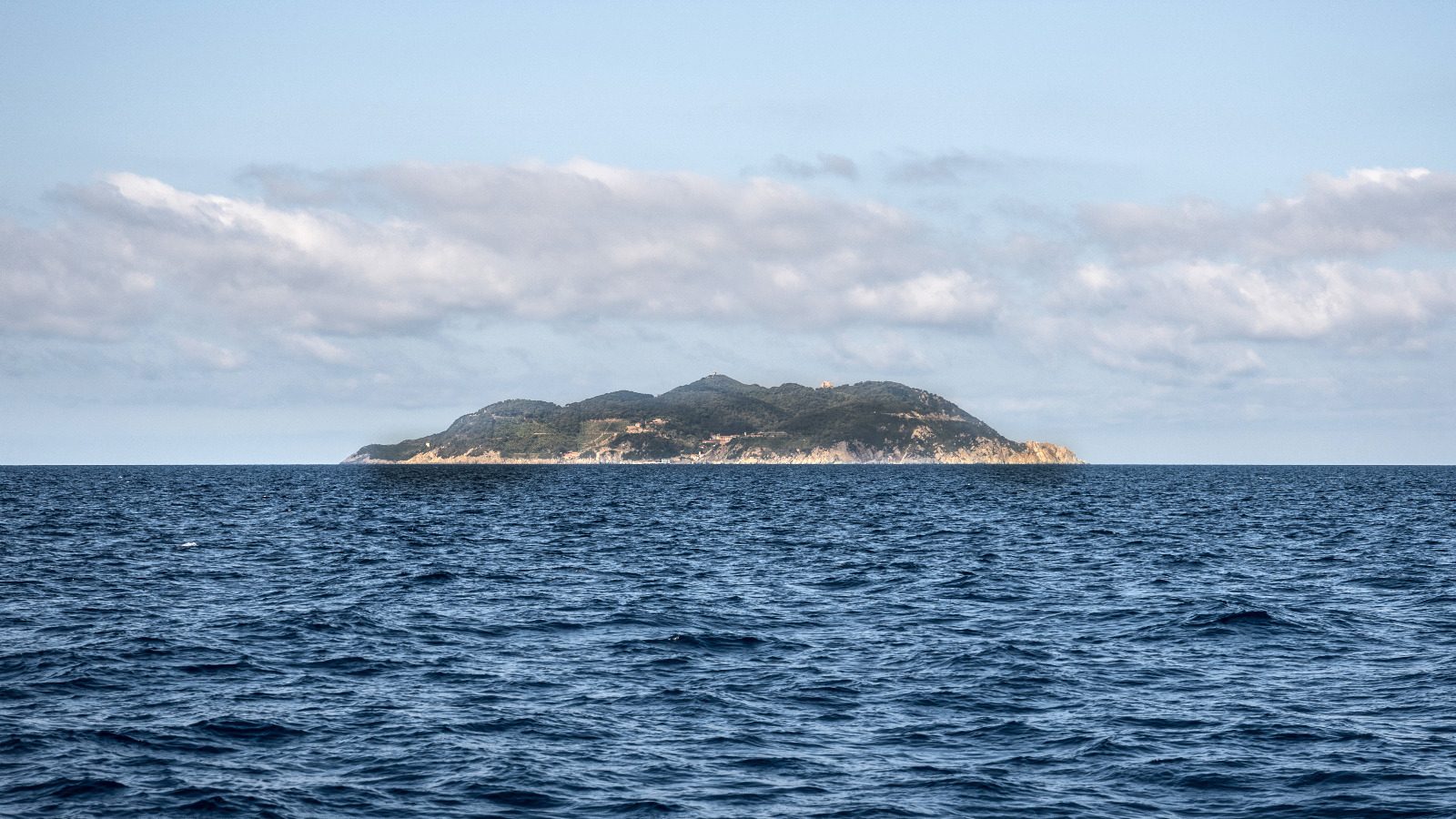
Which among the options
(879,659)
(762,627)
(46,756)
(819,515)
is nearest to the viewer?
(46,756)

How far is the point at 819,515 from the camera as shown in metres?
102

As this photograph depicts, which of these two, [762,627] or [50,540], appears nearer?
[762,627]

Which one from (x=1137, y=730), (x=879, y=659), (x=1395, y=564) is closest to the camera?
(x=1137, y=730)

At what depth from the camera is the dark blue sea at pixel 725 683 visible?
19.3m

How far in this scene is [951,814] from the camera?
59.3 feet

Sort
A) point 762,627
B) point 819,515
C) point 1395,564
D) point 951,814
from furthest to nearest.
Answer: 1. point 819,515
2. point 1395,564
3. point 762,627
4. point 951,814

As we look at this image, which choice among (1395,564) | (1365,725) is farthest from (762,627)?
(1395,564)

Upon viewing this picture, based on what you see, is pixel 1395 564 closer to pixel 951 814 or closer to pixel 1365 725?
pixel 1365 725

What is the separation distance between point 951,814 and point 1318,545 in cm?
5764

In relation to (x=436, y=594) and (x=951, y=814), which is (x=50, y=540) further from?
(x=951, y=814)

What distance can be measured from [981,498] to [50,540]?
327 feet

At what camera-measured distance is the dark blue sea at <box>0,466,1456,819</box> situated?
63.4ft

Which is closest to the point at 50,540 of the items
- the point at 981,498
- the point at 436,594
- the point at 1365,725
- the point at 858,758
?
the point at 436,594

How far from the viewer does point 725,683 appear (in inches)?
1087
